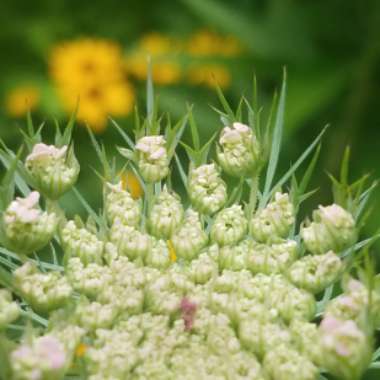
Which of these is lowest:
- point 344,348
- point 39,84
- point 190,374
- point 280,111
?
point 39,84

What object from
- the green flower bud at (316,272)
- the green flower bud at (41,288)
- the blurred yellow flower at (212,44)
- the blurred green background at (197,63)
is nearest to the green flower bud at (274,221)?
the green flower bud at (316,272)

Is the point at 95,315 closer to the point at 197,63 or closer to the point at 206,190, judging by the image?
the point at 206,190

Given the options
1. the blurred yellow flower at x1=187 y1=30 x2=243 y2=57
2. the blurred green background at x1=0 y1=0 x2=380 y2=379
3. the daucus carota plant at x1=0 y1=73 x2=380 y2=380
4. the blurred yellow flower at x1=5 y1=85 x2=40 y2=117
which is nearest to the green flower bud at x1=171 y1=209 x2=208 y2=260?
the daucus carota plant at x1=0 y1=73 x2=380 y2=380

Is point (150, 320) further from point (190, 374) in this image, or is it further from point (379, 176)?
point (379, 176)

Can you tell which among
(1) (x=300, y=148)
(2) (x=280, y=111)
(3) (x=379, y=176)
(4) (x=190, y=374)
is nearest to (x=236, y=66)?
(1) (x=300, y=148)

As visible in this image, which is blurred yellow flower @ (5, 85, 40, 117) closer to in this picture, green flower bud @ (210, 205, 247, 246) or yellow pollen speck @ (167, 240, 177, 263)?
yellow pollen speck @ (167, 240, 177, 263)

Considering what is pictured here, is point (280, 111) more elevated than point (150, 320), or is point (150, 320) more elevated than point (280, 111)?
point (280, 111)
